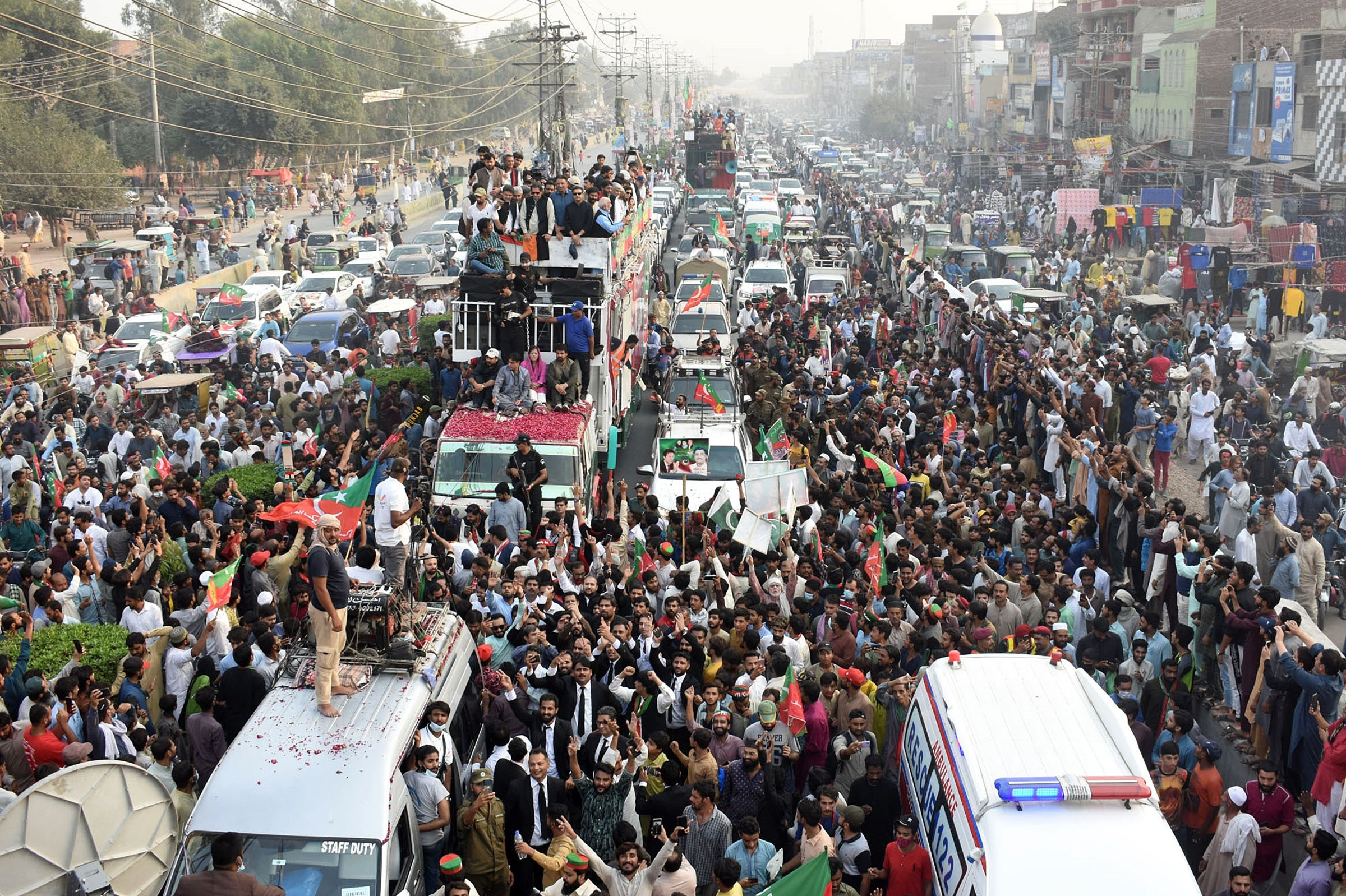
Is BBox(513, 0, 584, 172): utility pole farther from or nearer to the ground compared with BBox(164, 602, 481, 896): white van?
farther from the ground


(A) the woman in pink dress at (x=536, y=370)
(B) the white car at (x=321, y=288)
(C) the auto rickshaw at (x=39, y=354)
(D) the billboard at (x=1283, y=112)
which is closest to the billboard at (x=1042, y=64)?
(D) the billboard at (x=1283, y=112)

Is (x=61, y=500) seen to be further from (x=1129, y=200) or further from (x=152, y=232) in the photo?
(x=1129, y=200)

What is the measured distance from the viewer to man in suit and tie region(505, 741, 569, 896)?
8.18 meters

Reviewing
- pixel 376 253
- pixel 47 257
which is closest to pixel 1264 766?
pixel 376 253

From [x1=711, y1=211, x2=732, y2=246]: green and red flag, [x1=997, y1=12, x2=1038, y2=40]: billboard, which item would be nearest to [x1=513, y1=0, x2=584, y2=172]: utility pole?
[x1=711, y1=211, x2=732, y2=246]: green and red flag

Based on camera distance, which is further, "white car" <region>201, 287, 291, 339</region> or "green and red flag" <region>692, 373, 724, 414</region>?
"white car" <region>201, 287, 291, 339</region>

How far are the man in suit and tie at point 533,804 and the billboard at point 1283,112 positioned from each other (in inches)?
1477

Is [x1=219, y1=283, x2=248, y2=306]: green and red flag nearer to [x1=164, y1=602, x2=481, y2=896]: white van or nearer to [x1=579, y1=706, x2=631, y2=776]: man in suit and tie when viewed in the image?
[x1=164, y1=602, x2=481, y2=896]: white van

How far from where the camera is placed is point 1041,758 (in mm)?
7215

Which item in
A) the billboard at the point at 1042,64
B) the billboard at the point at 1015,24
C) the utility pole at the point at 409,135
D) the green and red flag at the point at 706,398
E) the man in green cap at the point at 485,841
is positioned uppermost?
the billboard at the point at 1015,24

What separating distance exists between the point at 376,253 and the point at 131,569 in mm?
26095

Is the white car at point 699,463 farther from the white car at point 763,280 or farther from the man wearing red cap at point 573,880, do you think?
the white car at point 763,280

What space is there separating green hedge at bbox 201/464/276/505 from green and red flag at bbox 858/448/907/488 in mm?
6175

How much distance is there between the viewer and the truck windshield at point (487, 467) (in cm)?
1479
